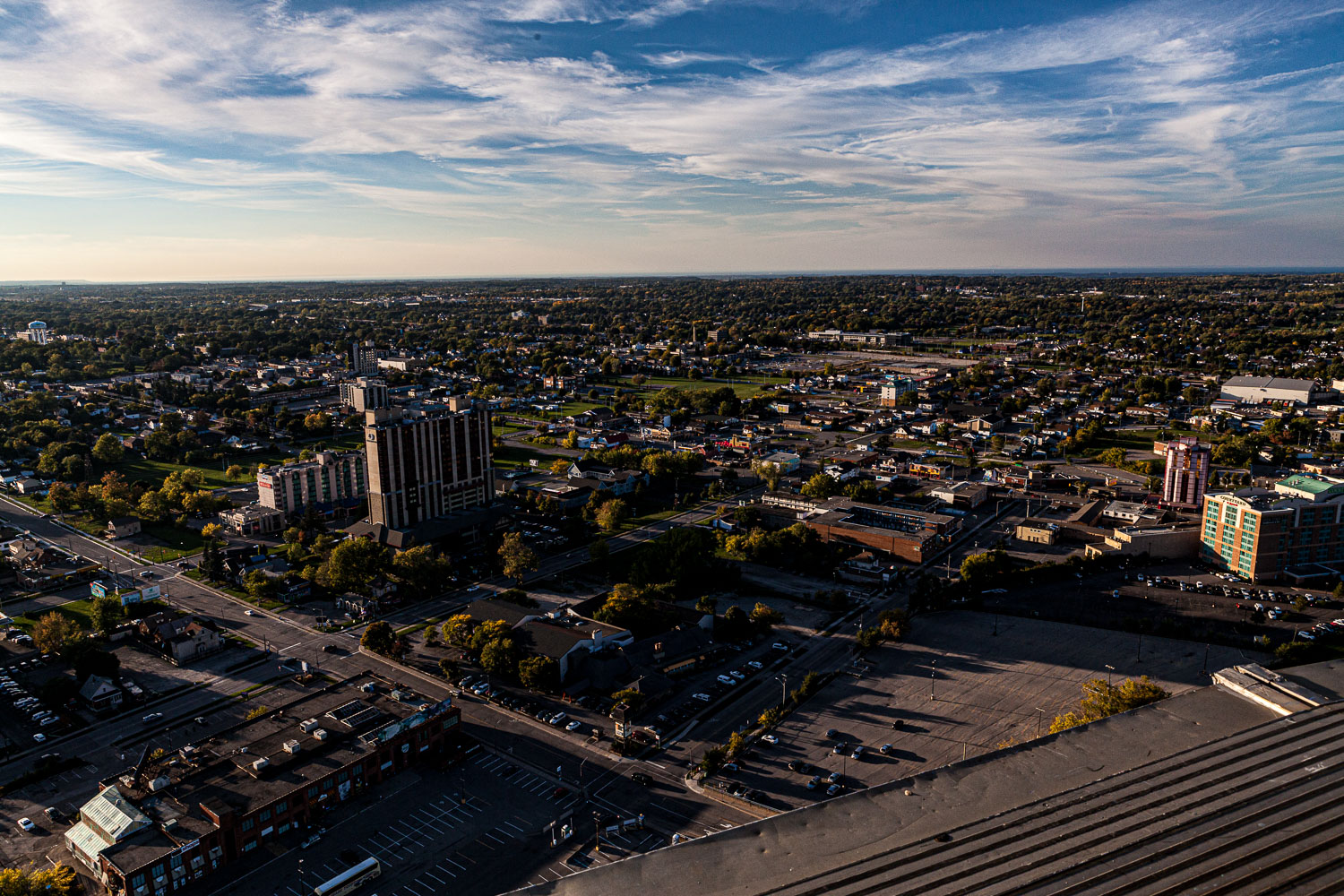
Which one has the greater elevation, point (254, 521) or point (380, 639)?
point (254, 521)

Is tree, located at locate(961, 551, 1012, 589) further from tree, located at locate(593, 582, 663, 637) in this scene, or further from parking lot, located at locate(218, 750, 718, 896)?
parking lot, located at locate(218, 750, 718, 896)

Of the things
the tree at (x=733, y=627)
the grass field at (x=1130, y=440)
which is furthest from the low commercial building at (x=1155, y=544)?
the grass field at (x=1130, y=440)

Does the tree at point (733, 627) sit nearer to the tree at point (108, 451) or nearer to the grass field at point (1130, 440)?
the grass field at point (1130, 440)

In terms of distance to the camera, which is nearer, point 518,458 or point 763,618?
point 763,618

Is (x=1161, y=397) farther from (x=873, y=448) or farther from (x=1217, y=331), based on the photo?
(x=1217, y=331)

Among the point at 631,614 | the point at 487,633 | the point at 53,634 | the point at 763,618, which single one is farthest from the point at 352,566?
the point at 763,618

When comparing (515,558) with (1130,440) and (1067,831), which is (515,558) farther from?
(1130,440)
